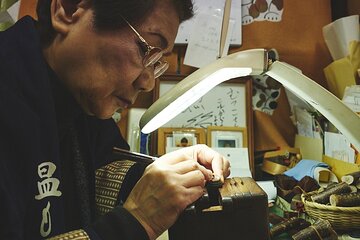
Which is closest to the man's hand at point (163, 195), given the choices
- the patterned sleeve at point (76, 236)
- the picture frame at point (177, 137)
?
the patterned sleeve at point (76, 236)

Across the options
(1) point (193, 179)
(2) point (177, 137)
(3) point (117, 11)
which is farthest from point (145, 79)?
(2) point (177, 137)

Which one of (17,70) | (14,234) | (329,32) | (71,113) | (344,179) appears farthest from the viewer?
(329,32)

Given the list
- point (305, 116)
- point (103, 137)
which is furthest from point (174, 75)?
point (305, 116)

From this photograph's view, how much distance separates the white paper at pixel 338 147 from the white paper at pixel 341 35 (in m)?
0.42

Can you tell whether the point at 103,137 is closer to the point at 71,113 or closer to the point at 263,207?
the point at 71,113

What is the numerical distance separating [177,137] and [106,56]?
83cm

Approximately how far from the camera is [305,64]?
5.81ft

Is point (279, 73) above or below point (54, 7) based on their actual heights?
below

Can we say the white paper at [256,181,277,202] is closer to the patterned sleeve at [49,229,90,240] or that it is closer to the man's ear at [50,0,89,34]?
the patterned sleeve at [49,229,90,240]

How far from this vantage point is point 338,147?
1.41m

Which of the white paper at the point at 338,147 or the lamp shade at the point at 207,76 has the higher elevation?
the lamp shade at the point at 207,76

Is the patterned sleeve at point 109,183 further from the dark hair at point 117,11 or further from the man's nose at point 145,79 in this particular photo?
the dark hair at point 117,11

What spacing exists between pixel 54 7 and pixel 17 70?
19cm

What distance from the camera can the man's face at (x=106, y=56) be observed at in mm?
767
